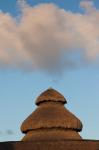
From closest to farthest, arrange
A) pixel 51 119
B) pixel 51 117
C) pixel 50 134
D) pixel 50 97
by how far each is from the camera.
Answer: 1. pixel 50 134
2. pixel 51 119
3. pixel 51 117
4. pixel 50 97

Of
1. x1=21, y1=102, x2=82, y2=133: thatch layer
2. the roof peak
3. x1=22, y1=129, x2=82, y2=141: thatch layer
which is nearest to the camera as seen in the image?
x1=22, y1=129, x2=82, y2=141: thatch layer

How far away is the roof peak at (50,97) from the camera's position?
35469 millimetres

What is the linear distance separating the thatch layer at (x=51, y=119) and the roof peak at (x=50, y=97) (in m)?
0.44

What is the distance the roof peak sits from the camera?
3547 centimetres

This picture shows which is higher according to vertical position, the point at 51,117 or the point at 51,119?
the point at 51,117

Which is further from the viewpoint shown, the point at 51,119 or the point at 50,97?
the point at 50,97

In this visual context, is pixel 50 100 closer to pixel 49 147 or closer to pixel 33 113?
pixel 33 113

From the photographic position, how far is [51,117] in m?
33.1

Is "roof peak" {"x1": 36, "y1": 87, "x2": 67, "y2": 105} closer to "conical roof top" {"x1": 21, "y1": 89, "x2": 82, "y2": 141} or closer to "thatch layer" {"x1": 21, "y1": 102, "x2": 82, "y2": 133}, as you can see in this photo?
"conical roof top" {"x1": 21, "y1": 89, "x2": 82, "y2": 141}

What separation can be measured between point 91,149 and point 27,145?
3.86 metres

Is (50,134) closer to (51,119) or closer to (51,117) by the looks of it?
(51,119)

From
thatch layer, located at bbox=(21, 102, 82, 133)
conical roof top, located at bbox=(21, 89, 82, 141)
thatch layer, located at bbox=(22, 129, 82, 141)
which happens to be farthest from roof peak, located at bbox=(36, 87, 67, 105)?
thatch layer, located at bbox=(22, 129, 82, 141)

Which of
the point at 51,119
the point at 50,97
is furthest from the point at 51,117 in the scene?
the point at 50,97

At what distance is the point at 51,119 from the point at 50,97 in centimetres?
300
